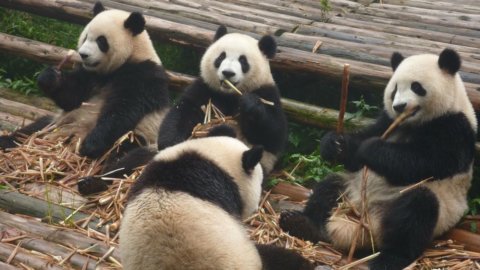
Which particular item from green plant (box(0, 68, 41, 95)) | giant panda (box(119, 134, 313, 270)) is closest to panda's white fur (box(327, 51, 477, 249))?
giant panda (box(119, 134, 313, 270))

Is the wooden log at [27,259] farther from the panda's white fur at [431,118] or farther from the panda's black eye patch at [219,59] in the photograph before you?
the panda's black eye patch at [219,59]

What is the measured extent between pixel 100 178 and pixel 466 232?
327 cm

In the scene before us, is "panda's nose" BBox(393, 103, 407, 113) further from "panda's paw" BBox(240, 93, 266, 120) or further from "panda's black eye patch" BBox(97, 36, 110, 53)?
"panda's black eye patch" BBox(97, 36, 110, 53)

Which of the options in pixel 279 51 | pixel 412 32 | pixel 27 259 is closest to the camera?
pixel 27 259

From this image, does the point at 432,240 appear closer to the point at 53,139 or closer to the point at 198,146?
the point at 198,146

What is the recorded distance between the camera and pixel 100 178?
732cm

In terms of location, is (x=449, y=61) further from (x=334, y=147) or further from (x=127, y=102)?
(x=127, y=102)

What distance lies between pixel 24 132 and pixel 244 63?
2.60 meters

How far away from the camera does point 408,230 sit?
6215 millimetres

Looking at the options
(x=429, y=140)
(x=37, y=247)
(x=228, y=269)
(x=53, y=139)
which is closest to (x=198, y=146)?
(x=228, y=269)

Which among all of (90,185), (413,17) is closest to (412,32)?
(413,17)

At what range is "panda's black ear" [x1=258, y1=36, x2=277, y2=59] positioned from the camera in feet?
26.6

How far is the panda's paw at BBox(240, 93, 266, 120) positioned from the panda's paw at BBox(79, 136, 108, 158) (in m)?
1.46

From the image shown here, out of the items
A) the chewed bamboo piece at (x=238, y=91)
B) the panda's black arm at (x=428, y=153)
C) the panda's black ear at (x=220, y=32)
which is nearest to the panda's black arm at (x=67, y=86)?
the panda's black ear at (x=220, y=32)
